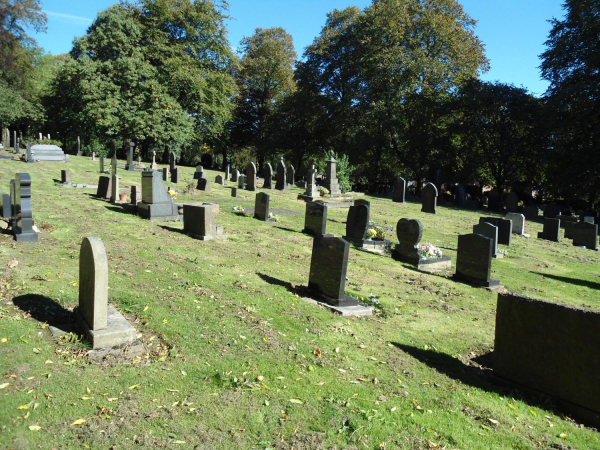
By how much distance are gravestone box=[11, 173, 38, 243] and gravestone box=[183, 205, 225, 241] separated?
371cm

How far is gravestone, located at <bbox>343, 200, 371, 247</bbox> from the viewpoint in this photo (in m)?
13.5

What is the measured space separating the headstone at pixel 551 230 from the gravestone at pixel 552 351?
16.0m

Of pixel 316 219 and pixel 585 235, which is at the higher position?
pixel 316 219

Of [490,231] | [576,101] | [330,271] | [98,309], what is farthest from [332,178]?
[98,309]

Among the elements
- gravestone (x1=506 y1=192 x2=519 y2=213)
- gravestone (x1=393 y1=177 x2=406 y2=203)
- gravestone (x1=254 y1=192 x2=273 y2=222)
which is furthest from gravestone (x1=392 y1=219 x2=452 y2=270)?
gravestone (x1=506 y1=192 x2=519 y2=213)

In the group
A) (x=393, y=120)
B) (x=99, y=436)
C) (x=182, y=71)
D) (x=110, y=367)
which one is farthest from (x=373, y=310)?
(x=182, y=71)

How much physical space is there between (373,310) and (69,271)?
17.2 ft

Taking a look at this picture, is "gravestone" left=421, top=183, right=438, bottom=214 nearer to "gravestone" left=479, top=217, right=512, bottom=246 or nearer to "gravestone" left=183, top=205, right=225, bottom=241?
"gravestone" left=479, top=217, right=512, bottom=246

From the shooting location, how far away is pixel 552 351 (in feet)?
16.6

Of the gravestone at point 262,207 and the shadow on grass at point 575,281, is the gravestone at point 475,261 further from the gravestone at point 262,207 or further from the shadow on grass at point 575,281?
the gravestone at point 262,207

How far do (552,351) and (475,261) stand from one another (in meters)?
5.95

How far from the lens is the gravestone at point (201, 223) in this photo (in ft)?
38.3

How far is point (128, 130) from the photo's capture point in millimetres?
37688

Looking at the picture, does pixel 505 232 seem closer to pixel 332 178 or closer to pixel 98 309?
pixel 332 178
